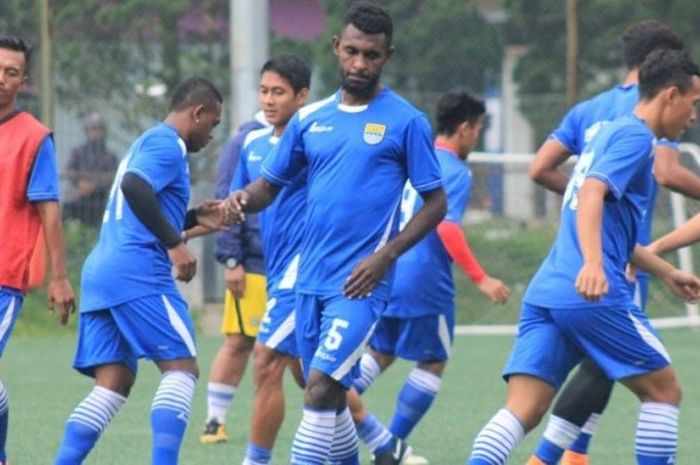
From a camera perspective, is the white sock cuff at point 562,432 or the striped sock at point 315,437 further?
the white sock cuff at point 562,432

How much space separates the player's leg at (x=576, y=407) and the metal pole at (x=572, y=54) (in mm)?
10295

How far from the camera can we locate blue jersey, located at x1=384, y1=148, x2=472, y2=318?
10008mm

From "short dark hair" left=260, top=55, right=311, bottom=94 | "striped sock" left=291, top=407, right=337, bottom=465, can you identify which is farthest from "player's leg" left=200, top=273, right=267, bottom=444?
"striped sock" left=291, top=407, right=337, bottom=465

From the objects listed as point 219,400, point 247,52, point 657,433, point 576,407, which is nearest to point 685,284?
point 657,433

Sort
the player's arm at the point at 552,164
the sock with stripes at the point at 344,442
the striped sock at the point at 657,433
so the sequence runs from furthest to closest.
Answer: the player's arm at the point at 552,164
the sock with stripes at the point at 344,442
the striped sock at the point at 657,433

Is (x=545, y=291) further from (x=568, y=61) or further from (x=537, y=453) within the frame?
(x=568, y=61)

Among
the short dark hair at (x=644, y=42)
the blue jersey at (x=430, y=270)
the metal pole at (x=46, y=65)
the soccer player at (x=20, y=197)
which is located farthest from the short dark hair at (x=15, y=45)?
the metal pole at (x=46, y=65)

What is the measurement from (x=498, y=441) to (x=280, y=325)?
1.87 metres

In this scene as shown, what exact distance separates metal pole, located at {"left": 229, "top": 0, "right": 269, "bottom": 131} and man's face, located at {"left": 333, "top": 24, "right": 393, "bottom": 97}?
995 centimetres

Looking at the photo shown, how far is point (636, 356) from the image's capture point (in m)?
7.37

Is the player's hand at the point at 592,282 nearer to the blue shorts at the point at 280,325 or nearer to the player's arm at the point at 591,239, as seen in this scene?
the player's arm at the point at 591,239

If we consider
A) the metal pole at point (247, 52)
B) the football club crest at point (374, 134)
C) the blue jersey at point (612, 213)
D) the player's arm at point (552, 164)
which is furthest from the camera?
the metal pole at point (247, 52)

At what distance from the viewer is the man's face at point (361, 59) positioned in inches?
300

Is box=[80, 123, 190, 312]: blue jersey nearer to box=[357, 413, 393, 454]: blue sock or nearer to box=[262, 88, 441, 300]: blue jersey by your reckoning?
box=[262, 88, 441, 300]: blue jersey
